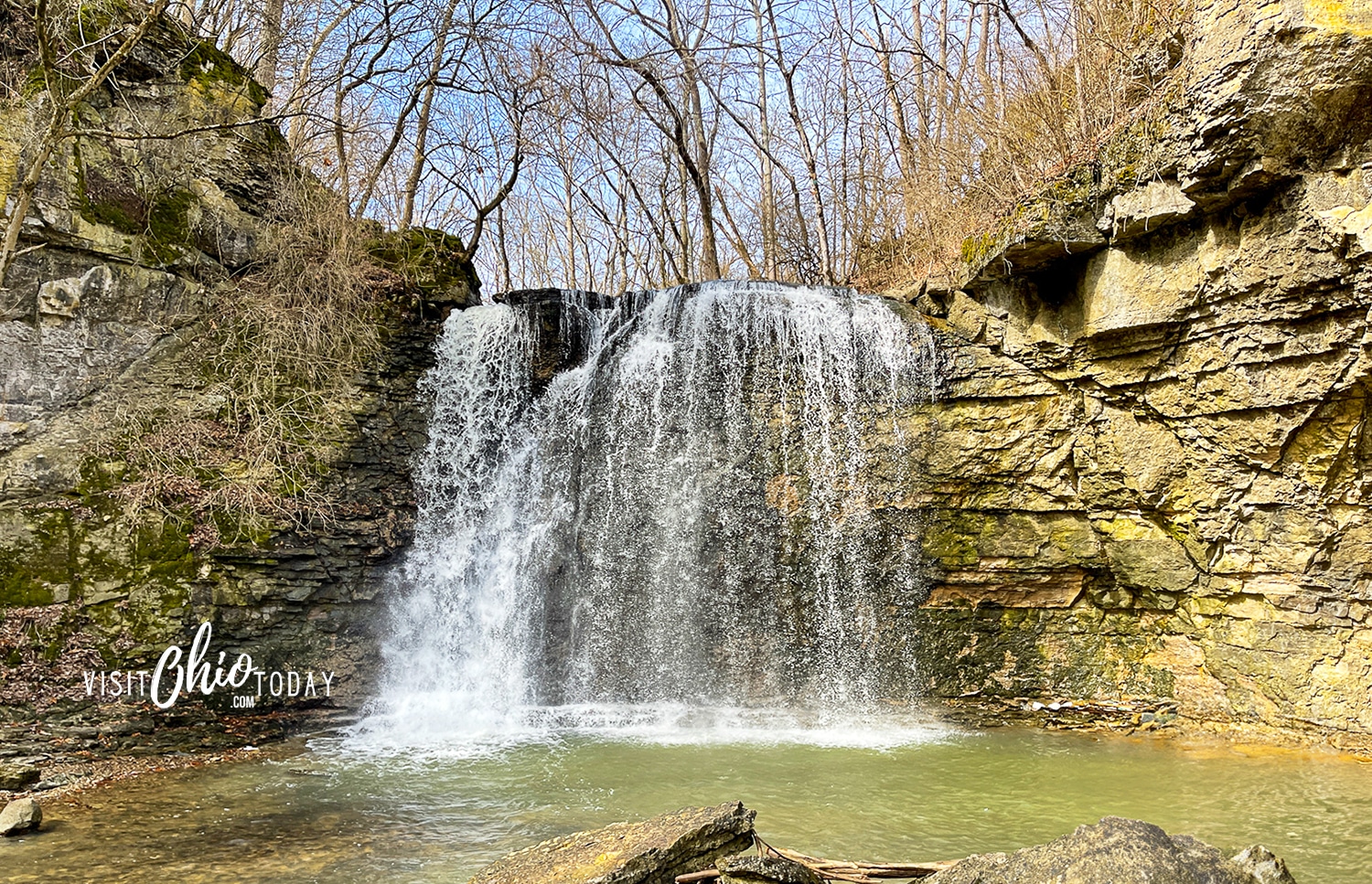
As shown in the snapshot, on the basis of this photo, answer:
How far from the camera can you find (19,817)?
466 centimetres

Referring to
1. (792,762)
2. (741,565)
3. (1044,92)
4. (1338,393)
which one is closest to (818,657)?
(741,565)

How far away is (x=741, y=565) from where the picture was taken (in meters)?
8.16

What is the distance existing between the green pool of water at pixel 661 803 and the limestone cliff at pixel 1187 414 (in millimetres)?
1005

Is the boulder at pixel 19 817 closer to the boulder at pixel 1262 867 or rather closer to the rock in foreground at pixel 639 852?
the rock in foreground at pixel 639 852

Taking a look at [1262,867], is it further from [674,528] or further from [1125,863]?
[674,528]

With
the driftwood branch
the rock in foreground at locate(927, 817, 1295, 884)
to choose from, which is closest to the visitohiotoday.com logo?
the driftwood branch

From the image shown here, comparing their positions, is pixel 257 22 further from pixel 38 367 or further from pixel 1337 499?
pixel 1337 499

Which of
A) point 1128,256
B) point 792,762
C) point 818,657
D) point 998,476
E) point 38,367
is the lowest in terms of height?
point 792,762

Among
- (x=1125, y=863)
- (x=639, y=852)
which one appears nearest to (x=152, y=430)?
(x=639, y=852)

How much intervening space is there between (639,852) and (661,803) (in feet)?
8.06

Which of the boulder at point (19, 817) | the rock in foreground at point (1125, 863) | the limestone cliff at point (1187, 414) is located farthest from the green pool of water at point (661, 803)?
the rock in foreground at point (1125, 863)

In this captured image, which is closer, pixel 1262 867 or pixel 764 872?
pixel 1262 867

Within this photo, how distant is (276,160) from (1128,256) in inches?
337

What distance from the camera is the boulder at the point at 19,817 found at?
182 inches
